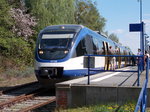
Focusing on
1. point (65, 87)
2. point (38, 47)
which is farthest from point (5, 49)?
point (65, 87)

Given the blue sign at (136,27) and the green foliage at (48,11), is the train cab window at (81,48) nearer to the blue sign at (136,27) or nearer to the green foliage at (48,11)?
the blue sign at (136,27)

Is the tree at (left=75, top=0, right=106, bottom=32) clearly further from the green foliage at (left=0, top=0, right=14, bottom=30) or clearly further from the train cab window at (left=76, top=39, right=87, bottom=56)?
the train cab window at (left=76, top=39, right=87, bottom=56)

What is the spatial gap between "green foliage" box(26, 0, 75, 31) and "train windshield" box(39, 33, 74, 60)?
1552 centimetres

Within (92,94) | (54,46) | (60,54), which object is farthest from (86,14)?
→ (92,94)

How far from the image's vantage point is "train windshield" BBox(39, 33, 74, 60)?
44.6ft

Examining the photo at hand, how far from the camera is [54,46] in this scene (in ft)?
45.5

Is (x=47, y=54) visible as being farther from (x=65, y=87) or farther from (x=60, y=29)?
(x=65, y=87)

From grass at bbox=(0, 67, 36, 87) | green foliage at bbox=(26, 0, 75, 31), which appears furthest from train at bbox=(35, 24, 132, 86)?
green foliage at bbox=(26, 0, 75, 31)

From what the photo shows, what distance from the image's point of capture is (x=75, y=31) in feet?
47.0

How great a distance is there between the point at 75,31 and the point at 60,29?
797mm

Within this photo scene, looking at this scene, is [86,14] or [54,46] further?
[86,14]

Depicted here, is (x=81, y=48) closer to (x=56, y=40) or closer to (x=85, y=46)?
(x=85, y=46)

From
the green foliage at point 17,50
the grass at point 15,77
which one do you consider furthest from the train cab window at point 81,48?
the green foliage at point 17,50

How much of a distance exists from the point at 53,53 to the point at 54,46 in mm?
377
